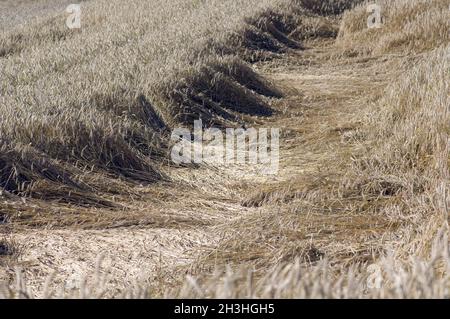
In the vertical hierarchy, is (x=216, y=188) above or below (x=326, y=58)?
below

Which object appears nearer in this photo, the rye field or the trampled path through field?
the rye field

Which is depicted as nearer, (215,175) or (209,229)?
(209,229)

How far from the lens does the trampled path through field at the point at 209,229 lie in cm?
338

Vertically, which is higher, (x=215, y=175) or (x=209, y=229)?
(x=215, y=175)

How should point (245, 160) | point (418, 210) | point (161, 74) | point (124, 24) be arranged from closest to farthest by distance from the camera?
point (418, 210)
point (245, 160)
point (161, 74)
point (124, 24)

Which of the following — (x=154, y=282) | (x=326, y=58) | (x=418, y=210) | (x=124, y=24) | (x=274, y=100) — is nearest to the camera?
(x=154, y=282)

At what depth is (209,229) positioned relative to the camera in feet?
13.0

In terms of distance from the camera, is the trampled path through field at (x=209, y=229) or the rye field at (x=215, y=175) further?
the trampled path through field at (x=209, y=229)

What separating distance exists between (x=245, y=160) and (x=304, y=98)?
233 cm

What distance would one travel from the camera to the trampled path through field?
11.1 ft
